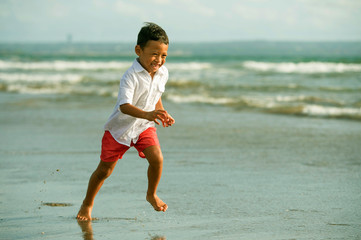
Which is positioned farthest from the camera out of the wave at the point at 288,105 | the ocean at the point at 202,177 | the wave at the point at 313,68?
the wave at the point at 313,68

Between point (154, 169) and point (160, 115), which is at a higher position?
point (160, 115)

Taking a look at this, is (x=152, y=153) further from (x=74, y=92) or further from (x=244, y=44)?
(x=244, y=44)

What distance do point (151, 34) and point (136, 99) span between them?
1.42 feet

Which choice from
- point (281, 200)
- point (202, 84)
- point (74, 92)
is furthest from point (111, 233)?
point (202, 84)

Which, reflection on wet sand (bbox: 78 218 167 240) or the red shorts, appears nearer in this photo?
reflection on wet sand (bbox: 78 218 167 240)

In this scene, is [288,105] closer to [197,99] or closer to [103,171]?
[197,99]

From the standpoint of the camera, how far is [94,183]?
3.58m

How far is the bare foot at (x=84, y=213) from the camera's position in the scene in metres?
3.49

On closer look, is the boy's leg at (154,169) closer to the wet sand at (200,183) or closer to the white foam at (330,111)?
the wet sand at (200,183)

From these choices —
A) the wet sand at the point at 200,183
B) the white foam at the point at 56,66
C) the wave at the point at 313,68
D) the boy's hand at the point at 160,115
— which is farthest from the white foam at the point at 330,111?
the white foam at the point at 56,66

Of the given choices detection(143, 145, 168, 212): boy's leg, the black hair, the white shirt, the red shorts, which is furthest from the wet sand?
the black hair

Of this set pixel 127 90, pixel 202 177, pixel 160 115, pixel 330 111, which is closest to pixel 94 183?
pixel 127 90

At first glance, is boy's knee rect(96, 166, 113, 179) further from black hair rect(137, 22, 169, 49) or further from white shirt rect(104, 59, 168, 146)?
black hair rect(137, 22, 169, 49)

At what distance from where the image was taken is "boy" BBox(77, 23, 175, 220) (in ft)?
10.5
